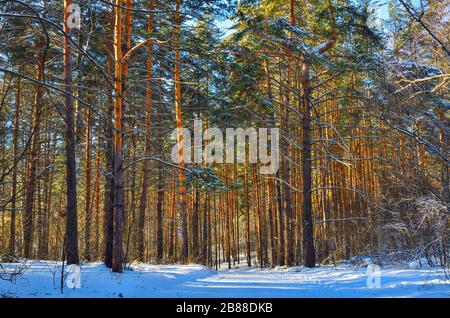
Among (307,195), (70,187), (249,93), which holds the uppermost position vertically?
(249,93)

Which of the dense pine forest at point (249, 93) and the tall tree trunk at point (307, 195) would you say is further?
the tall tree trunk at point (307, 195)

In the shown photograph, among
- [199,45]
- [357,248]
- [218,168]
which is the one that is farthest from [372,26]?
[218,168]

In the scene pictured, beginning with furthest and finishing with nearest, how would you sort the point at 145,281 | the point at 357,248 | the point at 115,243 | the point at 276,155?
the point at 276,155 → the point at 357,248 → the point at 115,243 → the point at 145,281

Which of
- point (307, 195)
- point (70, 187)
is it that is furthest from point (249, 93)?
point (70, 187)

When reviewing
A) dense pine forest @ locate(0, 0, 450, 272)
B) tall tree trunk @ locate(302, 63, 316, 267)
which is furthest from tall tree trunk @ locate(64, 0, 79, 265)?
tall tree trunk @ locate(302, 63, 316, 267)

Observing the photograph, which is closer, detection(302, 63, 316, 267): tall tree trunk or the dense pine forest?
the dense pine forest

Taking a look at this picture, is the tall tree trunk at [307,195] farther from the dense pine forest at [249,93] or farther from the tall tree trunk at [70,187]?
the tall tree trunk at [70,187]

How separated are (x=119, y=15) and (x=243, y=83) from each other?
4.54 m

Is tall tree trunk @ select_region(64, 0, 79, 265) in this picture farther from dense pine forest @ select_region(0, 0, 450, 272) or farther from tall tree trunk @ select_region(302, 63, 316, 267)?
tall tree trunk @ select_region(302, 63, 316, 267)

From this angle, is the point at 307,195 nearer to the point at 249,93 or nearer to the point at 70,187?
the point at 249,93

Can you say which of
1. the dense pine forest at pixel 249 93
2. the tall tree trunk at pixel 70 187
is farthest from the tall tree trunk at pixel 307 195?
the tall tree trunk at pixel 70 187

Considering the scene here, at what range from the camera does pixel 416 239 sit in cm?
874
